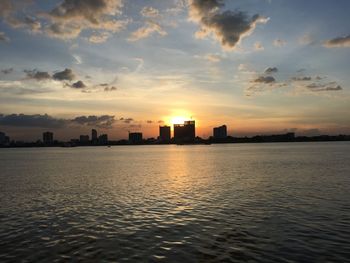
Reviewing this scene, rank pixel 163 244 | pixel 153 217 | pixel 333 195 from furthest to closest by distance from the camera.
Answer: pixel 333 195, pixel 153 217, pixel 163 244

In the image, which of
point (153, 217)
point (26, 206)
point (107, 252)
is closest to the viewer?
point (107, 252)

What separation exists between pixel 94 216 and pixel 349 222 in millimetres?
22959

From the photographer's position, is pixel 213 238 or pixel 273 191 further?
pixel 273 191

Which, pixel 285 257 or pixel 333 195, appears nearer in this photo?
pixel 285 257

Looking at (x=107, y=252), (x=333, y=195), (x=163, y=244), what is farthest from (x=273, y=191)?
(x=107, y=252)

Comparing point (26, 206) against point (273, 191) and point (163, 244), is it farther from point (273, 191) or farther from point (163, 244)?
point (273, 191)

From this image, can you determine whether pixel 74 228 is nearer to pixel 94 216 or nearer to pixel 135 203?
pixel 94 216

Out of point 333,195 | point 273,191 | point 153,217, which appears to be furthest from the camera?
point 273,191

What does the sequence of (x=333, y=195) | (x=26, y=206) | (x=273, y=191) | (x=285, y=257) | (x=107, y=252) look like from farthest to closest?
(x=273, y=191) → (x=333, y=195) → (x=26, y=206) → (x=107, y=252) → (x=285, y=257)

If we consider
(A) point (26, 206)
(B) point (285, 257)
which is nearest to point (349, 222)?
(B) point (285, 257)

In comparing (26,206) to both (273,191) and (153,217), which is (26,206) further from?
(273,191)

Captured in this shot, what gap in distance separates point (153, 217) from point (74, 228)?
733cm

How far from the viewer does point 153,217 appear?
31578 mm

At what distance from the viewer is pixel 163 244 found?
23.0 metres
